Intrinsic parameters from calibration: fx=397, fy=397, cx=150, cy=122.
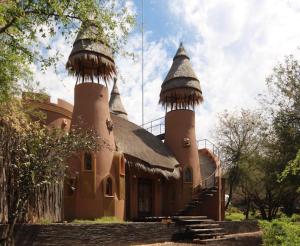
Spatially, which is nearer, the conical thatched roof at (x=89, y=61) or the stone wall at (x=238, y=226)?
the conical thatched roof at (x=89, y=61)

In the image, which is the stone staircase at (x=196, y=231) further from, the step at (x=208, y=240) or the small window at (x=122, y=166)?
the small window at (x=122, y=166)

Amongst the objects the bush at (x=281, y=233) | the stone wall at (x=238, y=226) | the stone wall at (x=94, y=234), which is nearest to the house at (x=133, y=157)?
the stone wall at (x=238, y=226)

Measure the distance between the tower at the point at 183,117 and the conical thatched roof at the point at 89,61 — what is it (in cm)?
614

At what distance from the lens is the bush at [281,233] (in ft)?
25.1

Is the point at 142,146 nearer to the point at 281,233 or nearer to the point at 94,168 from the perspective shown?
the point at 94,168

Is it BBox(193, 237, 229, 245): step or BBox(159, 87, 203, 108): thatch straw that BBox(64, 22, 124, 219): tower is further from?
BBox(159, 87, 203, 108): thatch straw

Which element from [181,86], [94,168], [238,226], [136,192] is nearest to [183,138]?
[181,86]

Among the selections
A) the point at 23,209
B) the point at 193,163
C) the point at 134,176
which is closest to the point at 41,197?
the point at 23,209

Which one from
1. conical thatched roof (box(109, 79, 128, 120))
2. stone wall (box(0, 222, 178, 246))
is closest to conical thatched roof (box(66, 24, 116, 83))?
stone wall (box(0, 222, 178, 246))

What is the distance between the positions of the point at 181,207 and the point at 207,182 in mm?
2875

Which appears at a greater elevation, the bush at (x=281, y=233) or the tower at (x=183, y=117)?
the tower at (x=183, y=117)

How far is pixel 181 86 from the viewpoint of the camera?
2538 cm

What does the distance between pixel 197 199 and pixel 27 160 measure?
1357 cm

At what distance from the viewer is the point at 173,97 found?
26438mm
